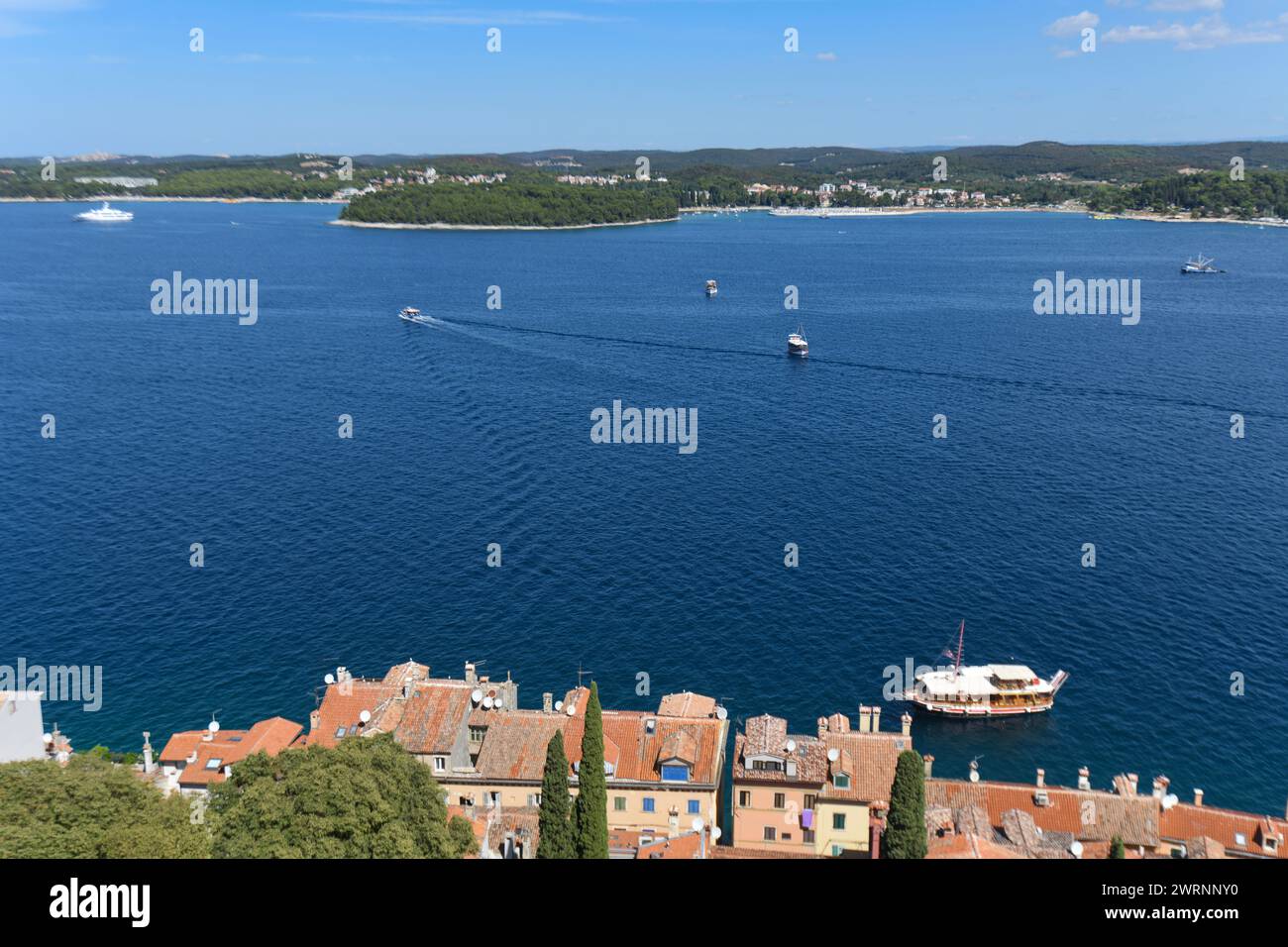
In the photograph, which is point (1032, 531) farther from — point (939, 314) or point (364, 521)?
point (939, 314)

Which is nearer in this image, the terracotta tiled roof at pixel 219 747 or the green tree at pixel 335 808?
the green tree at pixel 335 808

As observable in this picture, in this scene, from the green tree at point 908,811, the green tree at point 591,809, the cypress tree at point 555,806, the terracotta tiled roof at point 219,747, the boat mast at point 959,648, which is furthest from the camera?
the boat mast at point 959,648

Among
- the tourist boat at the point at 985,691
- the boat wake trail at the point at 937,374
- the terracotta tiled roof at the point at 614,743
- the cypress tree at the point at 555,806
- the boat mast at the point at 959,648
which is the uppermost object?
the boat wake trail at the point at 937,374

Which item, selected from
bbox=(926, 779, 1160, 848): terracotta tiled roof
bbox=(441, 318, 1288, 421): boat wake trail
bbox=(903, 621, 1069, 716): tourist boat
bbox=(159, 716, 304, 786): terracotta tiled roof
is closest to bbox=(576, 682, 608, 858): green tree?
bbox=(926, 779, 1160, 848): terracotta tiled roof

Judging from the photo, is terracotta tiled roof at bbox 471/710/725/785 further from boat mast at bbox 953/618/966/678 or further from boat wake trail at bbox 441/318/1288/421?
boat wake trail at bbox 441/318/1288/421

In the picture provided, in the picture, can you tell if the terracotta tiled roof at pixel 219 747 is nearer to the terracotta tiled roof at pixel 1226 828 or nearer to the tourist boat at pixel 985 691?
the tourist boat at pixel 985 691

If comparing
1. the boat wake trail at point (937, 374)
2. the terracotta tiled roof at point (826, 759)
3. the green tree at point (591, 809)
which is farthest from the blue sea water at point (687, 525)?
the green tree at point (591, 809)
